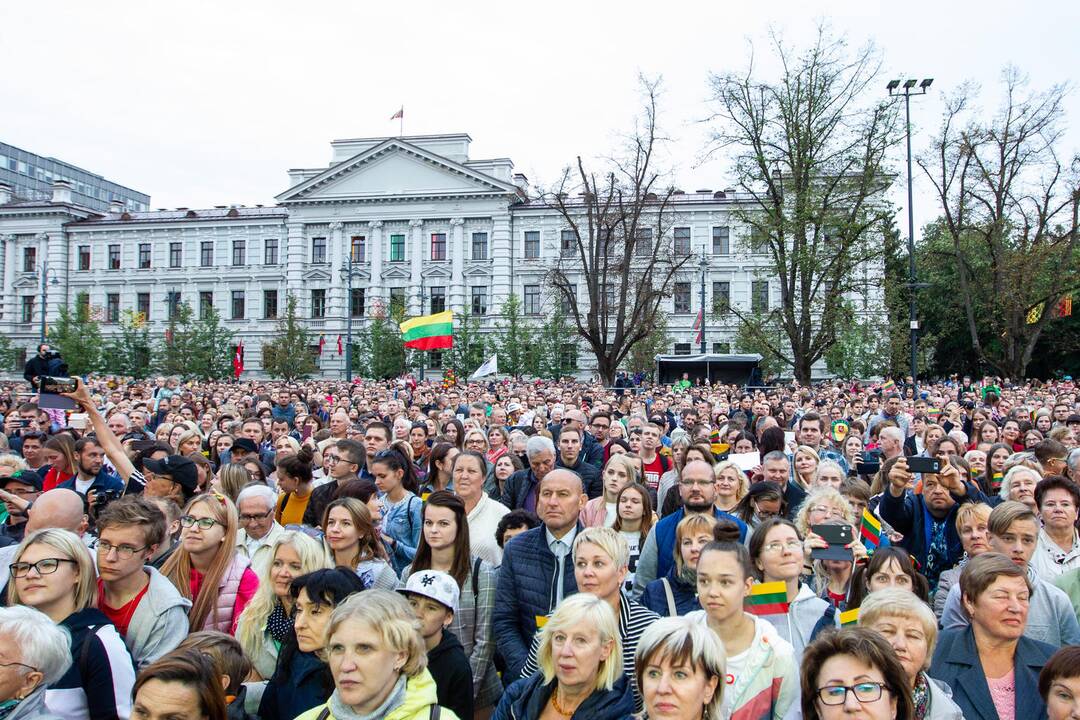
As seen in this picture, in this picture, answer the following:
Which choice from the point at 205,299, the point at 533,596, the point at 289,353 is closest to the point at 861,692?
the point at 533,596

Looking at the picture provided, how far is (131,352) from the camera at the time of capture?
5800 cm

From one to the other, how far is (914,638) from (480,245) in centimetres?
5352

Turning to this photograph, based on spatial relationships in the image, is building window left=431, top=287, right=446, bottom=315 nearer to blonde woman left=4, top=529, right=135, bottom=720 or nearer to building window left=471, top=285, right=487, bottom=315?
building window left=471, top=285, right=487, bottom=315

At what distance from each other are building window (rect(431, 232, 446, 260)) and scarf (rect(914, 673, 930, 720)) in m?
54.1

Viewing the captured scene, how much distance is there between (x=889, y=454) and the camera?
30.9 feet

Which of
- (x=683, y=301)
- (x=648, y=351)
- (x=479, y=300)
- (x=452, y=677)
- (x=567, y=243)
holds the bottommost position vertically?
(x=452, y=677)

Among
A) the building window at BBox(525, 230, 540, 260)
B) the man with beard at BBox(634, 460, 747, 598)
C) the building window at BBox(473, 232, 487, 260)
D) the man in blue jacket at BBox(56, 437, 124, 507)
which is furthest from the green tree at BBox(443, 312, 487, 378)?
the man with beard at BBox(634, 460, 747, 598)

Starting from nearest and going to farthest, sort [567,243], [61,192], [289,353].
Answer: [567,243] < [289,353] < [61,192]

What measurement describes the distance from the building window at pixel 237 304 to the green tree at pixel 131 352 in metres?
5.89

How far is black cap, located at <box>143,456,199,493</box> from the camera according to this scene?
22.5 feet

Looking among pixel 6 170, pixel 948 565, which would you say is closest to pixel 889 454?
pixel 948 565

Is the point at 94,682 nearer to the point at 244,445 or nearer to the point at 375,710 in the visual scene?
the point at 375,710

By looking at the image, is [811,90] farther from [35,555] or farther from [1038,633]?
[35,555]

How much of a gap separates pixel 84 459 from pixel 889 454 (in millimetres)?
8281
